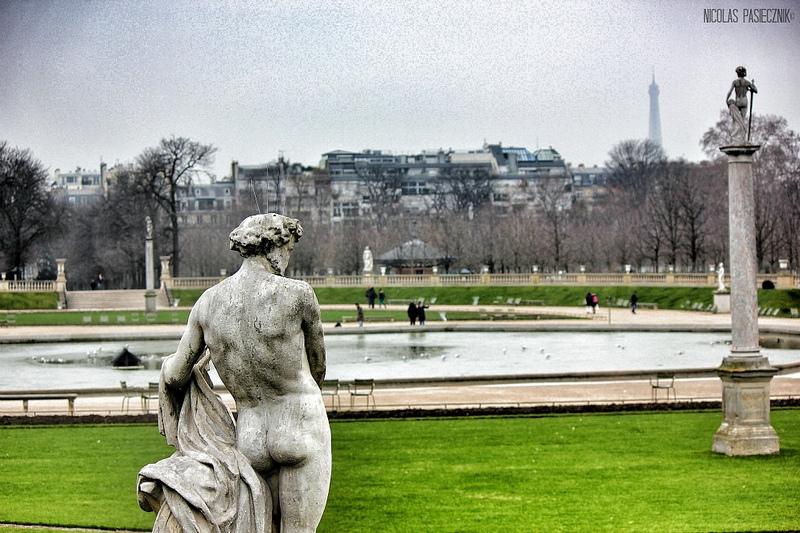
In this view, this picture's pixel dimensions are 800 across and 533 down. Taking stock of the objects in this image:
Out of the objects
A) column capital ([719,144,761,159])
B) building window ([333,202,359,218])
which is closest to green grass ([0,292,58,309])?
column capital ([719,144,761,159])

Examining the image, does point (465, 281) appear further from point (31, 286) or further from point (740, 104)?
point (740, 104)

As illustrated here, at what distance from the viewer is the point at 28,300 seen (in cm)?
6250

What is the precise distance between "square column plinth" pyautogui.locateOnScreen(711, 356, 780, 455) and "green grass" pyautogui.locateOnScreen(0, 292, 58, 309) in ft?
171

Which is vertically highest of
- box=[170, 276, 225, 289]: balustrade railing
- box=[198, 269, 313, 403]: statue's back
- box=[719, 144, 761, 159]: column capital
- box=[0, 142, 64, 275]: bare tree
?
box=[0, 142, 64, 275]: bare tree

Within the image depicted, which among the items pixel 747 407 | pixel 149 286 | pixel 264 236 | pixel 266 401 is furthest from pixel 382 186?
pixel 266 401

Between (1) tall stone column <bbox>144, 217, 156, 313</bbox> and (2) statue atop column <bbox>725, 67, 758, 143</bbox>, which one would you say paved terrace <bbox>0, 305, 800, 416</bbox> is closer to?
(2) statue atop column <bbox>725, 67, 758, 143</bbox>

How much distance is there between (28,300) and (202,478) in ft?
198

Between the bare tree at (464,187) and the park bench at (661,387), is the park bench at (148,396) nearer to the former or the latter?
the park bench at (661,387)

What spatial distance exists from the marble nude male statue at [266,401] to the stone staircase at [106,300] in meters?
59.9

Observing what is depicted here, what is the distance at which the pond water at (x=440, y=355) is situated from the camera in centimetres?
2812

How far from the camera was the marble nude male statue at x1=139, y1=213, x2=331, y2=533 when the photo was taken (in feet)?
16.4

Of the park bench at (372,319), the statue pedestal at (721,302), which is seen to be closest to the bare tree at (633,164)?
the statue pedestal at (721,302)

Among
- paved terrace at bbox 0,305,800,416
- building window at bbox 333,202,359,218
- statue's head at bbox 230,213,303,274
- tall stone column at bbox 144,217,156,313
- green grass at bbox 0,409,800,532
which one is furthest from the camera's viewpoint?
building window at bbox 333,202,359,218

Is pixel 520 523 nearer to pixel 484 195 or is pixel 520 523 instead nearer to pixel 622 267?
pixel 622 267
